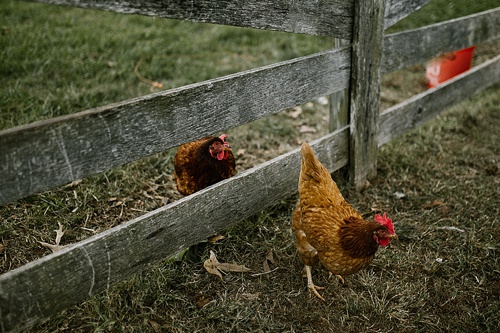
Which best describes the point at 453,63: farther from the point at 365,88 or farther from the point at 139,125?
the point at 139,125

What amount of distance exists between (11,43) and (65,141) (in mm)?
4135

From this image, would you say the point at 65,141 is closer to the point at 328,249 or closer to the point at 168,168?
the point at 328,249

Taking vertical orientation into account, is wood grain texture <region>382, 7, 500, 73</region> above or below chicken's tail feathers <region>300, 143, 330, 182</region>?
above

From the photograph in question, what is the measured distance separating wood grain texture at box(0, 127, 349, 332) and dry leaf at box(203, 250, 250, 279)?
22 centimetres

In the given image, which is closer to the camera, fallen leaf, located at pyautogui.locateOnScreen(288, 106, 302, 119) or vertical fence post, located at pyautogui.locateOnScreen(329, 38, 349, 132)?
vertical fence post, located at pyautogui.locateOnScreen(329, 38, 349, 132)

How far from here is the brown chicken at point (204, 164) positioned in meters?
2.54

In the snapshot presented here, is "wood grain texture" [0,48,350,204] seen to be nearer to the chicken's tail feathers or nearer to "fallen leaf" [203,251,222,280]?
the chicken's tail feathers

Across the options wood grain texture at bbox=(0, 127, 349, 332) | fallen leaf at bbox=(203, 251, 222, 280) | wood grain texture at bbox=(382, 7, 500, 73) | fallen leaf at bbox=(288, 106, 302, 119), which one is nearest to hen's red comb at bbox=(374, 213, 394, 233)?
wood grain texture at bbox=(0, 127, 349, 332)

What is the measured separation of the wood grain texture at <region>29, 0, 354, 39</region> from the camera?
1.60 metres

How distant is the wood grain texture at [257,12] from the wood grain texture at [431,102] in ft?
3.15

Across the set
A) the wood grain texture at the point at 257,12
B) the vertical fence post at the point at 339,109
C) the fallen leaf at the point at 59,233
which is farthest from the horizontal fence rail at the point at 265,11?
the fallen leaf at the point at 59,233

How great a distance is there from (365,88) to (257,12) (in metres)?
1.16

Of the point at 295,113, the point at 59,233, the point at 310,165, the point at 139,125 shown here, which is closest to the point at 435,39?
the point at 295,113

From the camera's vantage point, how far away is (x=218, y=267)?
2426 millimetres
